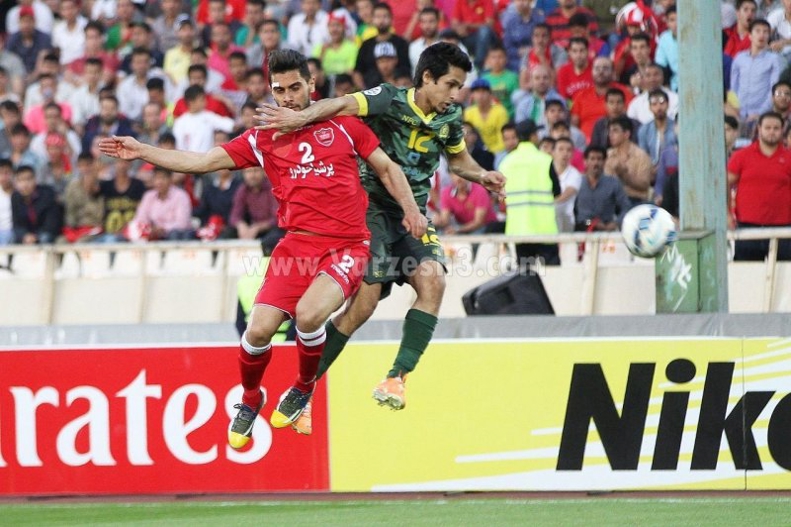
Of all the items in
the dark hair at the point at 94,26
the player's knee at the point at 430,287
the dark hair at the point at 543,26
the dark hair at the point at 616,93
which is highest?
the dark hair at the point at 94,26

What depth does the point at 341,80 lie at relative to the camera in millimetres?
14531

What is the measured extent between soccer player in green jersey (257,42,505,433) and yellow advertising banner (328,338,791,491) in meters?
1.71

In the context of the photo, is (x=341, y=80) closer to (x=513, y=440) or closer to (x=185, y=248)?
(x=185, y=248)

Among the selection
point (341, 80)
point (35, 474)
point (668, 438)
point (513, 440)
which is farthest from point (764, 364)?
point (341, 80)

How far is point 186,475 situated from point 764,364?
13.5 feet

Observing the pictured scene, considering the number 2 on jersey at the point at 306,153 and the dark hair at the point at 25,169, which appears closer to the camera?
the number 2 on jersey at the point at 306,153

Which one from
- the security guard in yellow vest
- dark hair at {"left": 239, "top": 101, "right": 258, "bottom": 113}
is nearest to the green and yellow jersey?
the security guard in yellow vest

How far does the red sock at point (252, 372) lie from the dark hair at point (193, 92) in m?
7.40

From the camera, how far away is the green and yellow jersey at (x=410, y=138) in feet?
26.9

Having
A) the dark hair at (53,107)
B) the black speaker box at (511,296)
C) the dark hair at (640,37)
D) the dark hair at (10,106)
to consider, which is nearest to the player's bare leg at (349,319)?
the black speaker box at (511,296)

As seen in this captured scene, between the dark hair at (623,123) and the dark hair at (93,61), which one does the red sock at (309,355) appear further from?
the dark hair at (93,61)

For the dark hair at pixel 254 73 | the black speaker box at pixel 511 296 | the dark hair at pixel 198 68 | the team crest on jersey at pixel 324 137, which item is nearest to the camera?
the team crest on jersey at pixel 324 137

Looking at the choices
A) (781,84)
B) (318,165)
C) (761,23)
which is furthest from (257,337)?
(761,23)

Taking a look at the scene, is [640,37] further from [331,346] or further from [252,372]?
[252,372]
